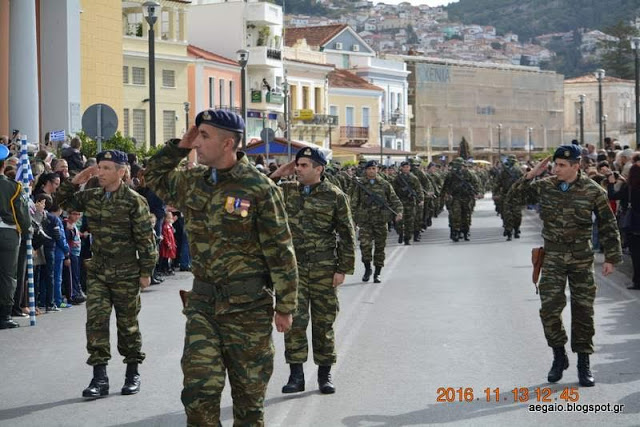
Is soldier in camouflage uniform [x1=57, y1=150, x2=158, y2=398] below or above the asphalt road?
above

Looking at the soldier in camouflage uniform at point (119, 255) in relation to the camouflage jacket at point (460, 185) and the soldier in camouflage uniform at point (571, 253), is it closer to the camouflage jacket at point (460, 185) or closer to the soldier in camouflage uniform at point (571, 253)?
the soldier in camouflage uniform at point (571, 253)

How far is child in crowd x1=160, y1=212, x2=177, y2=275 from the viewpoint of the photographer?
22250mm

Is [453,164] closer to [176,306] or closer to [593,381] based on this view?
[176,306]

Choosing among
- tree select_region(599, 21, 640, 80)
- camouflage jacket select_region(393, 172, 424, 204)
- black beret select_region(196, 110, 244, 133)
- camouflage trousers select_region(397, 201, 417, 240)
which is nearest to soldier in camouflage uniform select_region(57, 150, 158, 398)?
black beret select_region(196, 110, 244, 133)

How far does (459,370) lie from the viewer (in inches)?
459

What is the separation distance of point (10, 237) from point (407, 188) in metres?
17.6

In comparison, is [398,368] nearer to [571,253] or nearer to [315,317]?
[315,317]

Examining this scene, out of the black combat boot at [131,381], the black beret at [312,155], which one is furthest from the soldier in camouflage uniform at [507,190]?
the black combat boot at [131,381]

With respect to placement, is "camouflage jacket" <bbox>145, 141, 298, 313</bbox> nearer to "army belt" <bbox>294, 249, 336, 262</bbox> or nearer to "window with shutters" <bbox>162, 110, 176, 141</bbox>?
"army belt" <bbox>294, 249, 336, 262</bbox>

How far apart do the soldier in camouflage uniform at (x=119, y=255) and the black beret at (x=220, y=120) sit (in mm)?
3481

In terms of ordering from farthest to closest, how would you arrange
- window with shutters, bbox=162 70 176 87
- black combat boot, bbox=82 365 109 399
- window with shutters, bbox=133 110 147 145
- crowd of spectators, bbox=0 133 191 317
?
window with shutters, bbox=162 70 176 87, window with shutters, bbox=133 110 147 145, crowd of spectators, bbox=0 133 191 317, black combat boot, bbox=82 365 109 399

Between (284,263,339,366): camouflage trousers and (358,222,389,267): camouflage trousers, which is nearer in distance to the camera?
(284,263,339,366): camouflage trousers

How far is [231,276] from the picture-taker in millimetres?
7555

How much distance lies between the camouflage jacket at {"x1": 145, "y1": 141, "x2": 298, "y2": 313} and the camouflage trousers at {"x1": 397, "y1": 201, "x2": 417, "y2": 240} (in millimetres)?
24103
